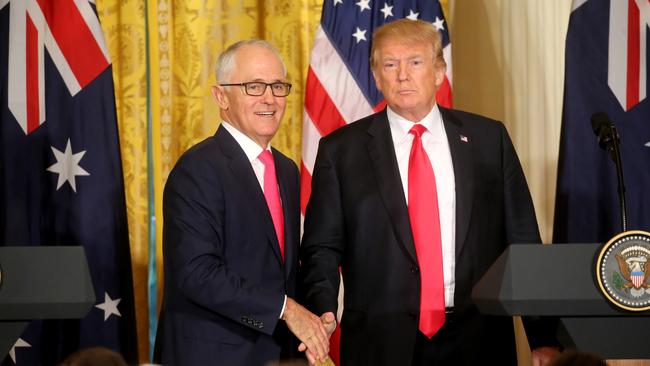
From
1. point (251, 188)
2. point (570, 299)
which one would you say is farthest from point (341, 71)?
point (570, 299)

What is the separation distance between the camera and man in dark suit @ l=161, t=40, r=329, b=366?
122 inches

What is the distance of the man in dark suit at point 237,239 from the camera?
311 centimetres

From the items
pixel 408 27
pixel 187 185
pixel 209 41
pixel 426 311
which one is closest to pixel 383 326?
pixel 426 311

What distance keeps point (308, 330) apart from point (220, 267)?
0.34 m

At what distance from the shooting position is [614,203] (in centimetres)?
447

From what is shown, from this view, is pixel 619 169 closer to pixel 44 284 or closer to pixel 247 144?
pixel 247 144

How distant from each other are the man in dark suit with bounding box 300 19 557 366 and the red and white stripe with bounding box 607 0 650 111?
1138 mm

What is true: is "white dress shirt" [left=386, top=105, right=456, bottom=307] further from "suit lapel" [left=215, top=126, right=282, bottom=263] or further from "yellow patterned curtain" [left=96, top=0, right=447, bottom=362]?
Answer: "yellow patterned curtain" [left=96, top=0, right=447, bottom=362]

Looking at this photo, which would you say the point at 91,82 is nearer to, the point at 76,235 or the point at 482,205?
the point at 76,235

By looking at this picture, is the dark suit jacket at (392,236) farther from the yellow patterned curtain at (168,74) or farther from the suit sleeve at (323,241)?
the yellow patterned curtain at (168,74)

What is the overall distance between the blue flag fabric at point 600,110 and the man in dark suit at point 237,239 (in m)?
1.59

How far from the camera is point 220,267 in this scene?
3.10 m

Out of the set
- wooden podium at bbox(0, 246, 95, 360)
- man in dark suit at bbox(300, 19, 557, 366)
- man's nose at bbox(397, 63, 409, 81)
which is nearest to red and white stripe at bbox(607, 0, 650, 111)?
man in dark suit at bbox(300, 19, 557, 366)

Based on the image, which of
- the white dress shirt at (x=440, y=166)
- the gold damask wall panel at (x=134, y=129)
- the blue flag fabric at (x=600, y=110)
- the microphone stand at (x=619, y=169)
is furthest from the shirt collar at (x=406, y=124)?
the gold damask wall panel at (x=134, y=129)
